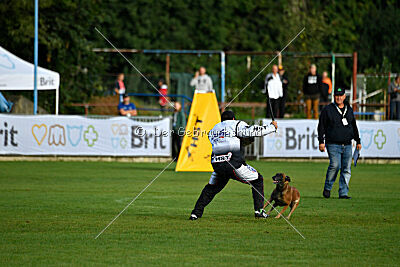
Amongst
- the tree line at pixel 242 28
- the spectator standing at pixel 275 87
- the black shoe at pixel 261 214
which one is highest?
the tree line at pixel 242 28

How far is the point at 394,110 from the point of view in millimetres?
27672

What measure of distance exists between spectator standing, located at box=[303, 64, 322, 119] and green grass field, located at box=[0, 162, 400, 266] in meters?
7.93

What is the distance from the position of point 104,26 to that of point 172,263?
42.4 metres

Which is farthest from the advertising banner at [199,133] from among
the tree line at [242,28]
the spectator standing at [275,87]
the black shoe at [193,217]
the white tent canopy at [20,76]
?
the tree line at [242,28]

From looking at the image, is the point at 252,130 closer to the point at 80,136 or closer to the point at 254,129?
the point at 254,129

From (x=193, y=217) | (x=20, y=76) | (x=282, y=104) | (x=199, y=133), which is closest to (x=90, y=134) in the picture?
(x=20, y=76)

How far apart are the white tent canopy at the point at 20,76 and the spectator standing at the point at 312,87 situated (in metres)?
8.10

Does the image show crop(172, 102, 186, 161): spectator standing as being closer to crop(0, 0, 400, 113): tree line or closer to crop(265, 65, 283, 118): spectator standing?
crop(265, 65, 283, 118): spectator standing

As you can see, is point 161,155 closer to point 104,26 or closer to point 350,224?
point 350,224

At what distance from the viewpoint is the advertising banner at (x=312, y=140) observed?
24578 millimetres

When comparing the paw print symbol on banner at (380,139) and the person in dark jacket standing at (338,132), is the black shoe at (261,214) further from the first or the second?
the paw print symbol on banner at (380,139)

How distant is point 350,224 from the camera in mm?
11195

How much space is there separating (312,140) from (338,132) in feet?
33.3

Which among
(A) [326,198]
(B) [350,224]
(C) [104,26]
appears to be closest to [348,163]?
(A) [326,198]
